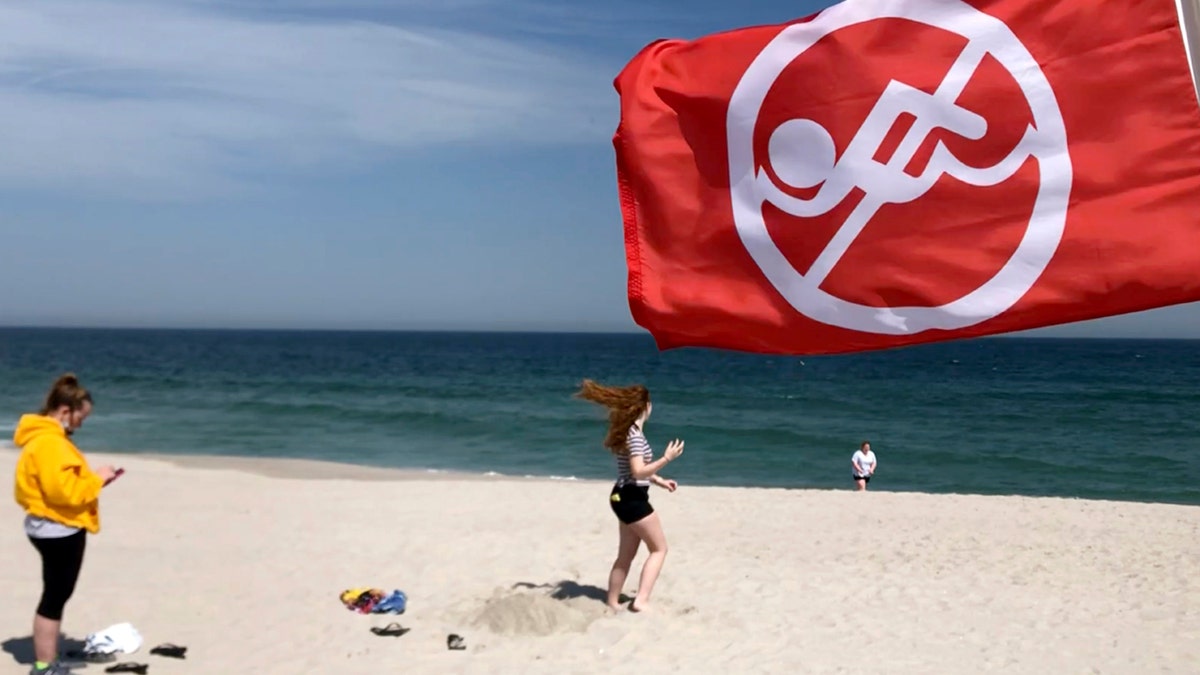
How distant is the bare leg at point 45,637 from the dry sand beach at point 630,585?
0.49 metres

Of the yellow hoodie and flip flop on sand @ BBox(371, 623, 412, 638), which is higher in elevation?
the yellow hoodie

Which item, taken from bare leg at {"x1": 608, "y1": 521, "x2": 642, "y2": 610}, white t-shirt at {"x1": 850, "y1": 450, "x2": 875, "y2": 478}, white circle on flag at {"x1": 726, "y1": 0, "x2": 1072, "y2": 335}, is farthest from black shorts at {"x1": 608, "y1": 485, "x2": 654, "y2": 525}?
white t-shirt at {"x1": 850, "y1": 450, "x2": 875, "y2": 478}

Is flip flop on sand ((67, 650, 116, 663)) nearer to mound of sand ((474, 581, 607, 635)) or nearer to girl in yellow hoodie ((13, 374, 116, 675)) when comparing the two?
girl in yellow hoodie ((13, 374, 116, 675))

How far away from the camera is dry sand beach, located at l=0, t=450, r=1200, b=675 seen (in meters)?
7.50

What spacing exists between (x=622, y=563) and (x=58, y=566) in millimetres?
3679

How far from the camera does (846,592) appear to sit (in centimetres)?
943

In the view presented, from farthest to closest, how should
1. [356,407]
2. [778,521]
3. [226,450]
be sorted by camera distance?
[356,407] < [226,450] < [778,521]

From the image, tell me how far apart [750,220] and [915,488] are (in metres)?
20.2

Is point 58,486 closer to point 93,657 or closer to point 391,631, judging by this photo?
point 93,657

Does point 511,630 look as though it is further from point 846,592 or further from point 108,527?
point 108,527

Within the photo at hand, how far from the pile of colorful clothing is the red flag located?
4784 mm

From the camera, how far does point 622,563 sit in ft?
27.1

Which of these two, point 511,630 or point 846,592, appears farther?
point 846,592

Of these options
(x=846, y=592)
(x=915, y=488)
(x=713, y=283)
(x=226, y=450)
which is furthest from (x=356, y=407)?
(x=713, y=283)
